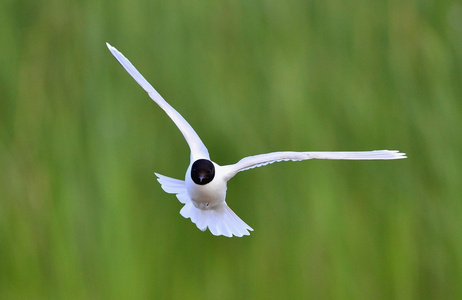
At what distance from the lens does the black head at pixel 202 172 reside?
0.90 m

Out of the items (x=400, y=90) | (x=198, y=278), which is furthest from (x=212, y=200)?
(x=400, y=90)

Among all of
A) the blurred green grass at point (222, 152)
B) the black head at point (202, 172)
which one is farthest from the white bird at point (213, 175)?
the blurred green grass at point (222, 152)

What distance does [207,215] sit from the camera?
111cm

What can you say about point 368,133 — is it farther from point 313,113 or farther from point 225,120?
point 225,120

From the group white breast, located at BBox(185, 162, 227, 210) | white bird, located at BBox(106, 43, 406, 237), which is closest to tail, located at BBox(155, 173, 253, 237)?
white bird, located at BBox(106, 43, 406, 237)

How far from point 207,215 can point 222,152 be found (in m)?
0.13

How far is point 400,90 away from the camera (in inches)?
52.3

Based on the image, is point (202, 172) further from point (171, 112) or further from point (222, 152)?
point (222, 152)

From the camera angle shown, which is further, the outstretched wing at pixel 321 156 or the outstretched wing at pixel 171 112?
the outstretched wing at pixel 171 112

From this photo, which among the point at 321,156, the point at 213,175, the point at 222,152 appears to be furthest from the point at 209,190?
the point at 222,152

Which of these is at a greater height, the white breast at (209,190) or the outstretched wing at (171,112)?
the outstretched wing at (171,112)

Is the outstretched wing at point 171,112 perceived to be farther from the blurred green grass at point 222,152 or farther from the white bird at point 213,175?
the blurred green grass at point 222,152

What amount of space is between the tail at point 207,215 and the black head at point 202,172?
0.16 metres

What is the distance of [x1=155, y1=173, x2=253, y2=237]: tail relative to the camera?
1.07m
